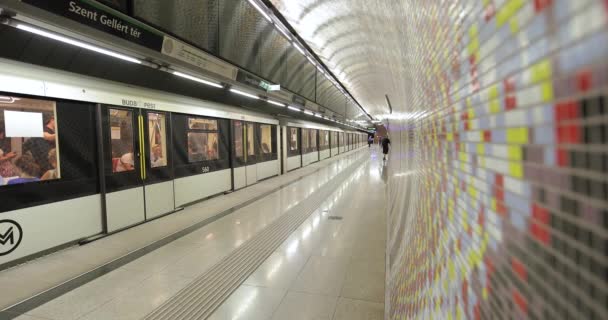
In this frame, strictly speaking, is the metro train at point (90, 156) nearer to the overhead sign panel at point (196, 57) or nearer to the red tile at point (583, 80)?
the overhead sign panel at point (196, 57)

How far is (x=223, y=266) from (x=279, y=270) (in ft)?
2.21

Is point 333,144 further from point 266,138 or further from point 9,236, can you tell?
point 9,236

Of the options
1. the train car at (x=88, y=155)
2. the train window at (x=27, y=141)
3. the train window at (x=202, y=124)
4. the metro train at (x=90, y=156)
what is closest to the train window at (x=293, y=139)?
the metro train at (x=90, y=156)

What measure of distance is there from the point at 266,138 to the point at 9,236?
815 cm

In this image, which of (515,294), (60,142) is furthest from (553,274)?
(60,142)

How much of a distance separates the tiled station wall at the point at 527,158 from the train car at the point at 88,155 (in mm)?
4774

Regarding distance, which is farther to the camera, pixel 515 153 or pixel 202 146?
pixel 202 146

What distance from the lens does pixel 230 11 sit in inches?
253

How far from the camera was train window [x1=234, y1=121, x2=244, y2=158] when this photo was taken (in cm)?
892

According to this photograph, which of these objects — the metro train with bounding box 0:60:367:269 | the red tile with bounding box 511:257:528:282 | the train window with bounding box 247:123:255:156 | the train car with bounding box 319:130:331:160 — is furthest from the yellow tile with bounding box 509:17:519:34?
the train car with bounding box 319:130:331:160

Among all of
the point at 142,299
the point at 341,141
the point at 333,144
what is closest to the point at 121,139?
the point at 142,299

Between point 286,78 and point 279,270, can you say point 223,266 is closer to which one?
point 279,270

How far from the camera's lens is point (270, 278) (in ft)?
10.8

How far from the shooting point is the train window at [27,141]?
356 centimetres
